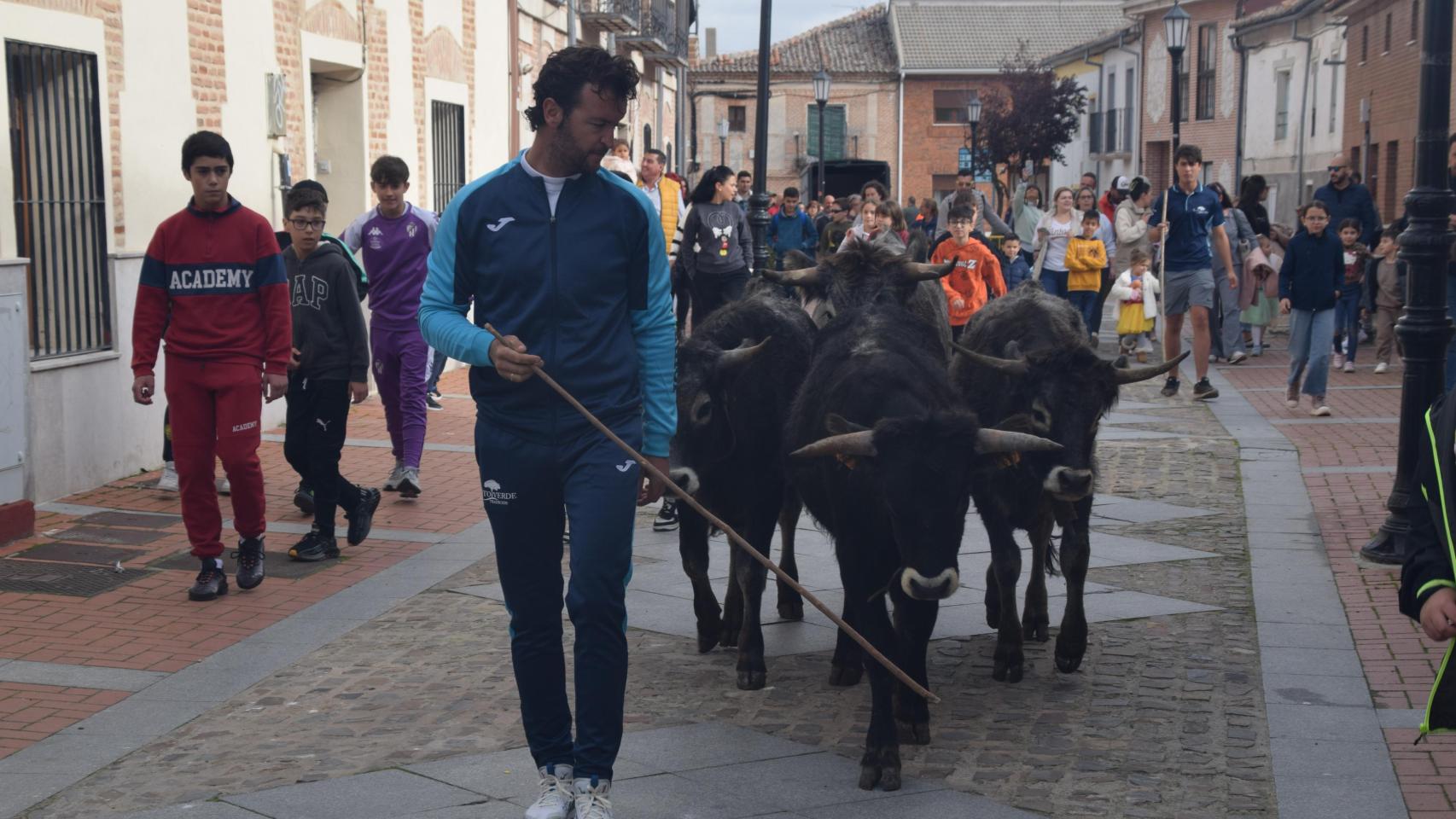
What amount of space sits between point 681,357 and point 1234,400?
996 cm

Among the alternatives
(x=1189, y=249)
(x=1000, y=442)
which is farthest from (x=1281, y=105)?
(x=1000, y=442)

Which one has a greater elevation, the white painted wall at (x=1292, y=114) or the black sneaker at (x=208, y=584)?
the white painted wall at (x=1292, y=114)

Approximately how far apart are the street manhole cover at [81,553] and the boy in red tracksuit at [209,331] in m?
1.17

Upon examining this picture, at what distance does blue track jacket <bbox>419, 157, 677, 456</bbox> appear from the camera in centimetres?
473

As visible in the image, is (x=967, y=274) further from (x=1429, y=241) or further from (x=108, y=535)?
(x=108, y=535)

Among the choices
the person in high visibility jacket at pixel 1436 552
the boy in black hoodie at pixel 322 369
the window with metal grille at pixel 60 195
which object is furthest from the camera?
the window with metal grille at pixel 60 195

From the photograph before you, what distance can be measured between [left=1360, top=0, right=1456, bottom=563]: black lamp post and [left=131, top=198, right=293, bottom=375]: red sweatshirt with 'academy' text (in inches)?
228

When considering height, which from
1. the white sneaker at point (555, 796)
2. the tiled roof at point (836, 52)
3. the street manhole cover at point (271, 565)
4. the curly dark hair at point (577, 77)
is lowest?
the street manhole cover at point (271, 565)

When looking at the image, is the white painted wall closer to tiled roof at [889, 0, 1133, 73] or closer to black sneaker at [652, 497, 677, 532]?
black sneaker at [652, 497, 677, 532]

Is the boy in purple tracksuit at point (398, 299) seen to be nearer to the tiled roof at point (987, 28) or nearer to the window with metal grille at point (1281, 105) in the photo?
the window with metal grille at point (1281, 105)

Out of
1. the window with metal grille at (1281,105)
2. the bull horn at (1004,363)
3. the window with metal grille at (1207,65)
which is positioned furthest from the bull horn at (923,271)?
the window with metal grille at (1207,65)

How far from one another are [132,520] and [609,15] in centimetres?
2158

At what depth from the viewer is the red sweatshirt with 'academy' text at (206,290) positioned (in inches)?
303

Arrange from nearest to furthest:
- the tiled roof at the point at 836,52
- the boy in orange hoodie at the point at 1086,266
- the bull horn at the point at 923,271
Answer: the bull horn at the point at 923,271, the boy in orange hoodie at the point at 1086,266, the tiled roof at the point at 836,52
